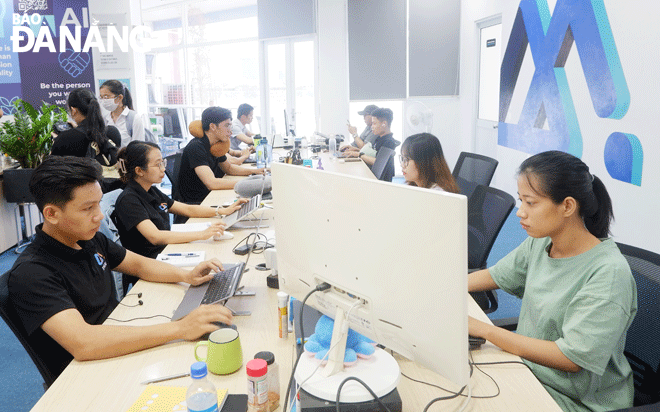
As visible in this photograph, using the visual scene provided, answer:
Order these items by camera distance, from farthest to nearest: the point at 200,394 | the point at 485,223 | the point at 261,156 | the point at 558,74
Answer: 1. the point at 261,156
2. the point at 558,74
3. the point at 485,223
4. the point at 200,394

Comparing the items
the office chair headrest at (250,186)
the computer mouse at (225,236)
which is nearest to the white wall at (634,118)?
the office chair headrest at (250,186)

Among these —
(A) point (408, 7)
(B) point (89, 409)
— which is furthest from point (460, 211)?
(A) point (408, 7)

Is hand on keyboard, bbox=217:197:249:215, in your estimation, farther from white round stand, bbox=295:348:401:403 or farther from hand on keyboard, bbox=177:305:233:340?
white round stand, bbox=295:348:401:403

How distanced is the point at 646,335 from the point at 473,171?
78.1 inches

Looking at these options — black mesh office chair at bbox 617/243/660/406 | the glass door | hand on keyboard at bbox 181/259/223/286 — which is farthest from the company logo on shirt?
the glass door

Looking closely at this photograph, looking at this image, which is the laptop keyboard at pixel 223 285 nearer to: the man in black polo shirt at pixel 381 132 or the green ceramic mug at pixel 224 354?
the green ceramic mug at pixel 224 354

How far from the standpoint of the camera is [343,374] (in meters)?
1.10

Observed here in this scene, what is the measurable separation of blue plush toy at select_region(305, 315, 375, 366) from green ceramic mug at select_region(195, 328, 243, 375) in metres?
0.25

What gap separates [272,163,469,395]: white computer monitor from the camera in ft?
2.85

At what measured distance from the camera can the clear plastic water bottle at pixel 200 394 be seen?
3.43 feet

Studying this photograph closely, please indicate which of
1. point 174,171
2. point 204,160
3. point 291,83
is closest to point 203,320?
point 204,160

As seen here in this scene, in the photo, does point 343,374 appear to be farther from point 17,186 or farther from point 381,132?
point 381,132

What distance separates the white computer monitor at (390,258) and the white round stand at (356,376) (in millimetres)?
87

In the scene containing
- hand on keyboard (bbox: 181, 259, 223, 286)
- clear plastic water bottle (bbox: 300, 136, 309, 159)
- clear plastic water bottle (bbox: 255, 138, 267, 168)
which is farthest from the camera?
clear plastic water bottle (bbox: 300, 136, 309, 159)
